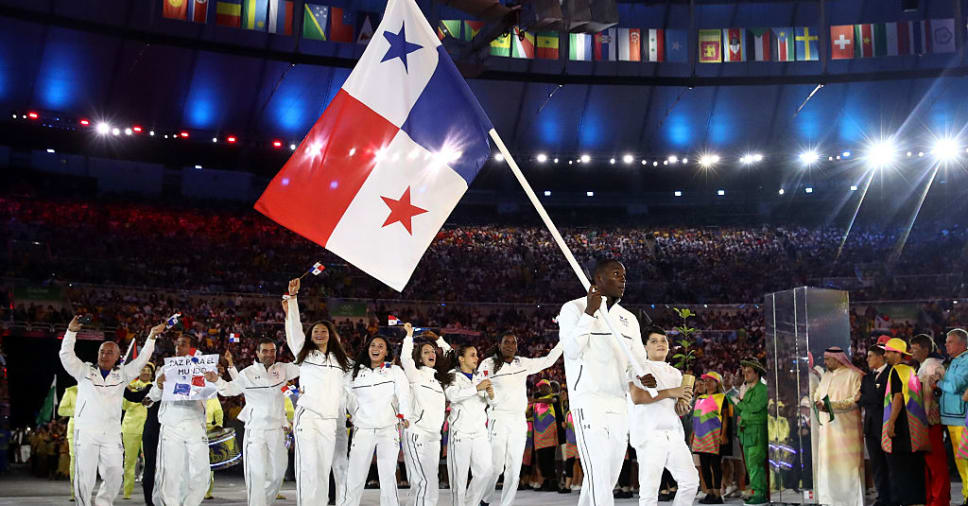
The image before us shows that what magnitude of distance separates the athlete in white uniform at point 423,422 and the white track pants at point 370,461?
48 centimetres

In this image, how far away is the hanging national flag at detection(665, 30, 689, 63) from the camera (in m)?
28.4

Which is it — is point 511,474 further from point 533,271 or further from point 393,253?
point 533,271

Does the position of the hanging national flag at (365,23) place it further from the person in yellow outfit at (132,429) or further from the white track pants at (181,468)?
the white track pants at (181,468)

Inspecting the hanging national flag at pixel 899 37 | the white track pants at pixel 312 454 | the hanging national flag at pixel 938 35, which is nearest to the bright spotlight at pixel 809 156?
the hanging national flag at pixel 899 37

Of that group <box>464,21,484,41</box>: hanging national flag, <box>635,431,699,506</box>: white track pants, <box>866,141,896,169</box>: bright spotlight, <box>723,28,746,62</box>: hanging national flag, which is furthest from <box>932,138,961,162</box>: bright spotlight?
<box>635,431,699,506</box>: white track pants

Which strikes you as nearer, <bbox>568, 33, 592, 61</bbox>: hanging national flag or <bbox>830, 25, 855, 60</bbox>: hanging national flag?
<bbox>830, 25, 855, 60</bbox>: hanging national flag

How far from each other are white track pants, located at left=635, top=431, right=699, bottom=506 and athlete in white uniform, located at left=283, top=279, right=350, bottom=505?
3109 mm

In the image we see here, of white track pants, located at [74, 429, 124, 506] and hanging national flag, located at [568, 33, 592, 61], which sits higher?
hanging national flag, located at [568, 33, 592, 61]

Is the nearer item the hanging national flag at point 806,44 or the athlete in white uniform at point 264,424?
the athlete in white uniform at point 264,424

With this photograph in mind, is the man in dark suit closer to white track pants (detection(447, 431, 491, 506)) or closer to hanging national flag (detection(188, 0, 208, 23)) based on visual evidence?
white track pants (detection(447, 431, 491, 506))

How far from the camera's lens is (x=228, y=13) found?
25500 millimetres

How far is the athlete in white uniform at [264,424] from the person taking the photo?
9.10 metres

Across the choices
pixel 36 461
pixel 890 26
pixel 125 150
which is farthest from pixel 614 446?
pixel 125 150

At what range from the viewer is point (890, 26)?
88.5 ft
